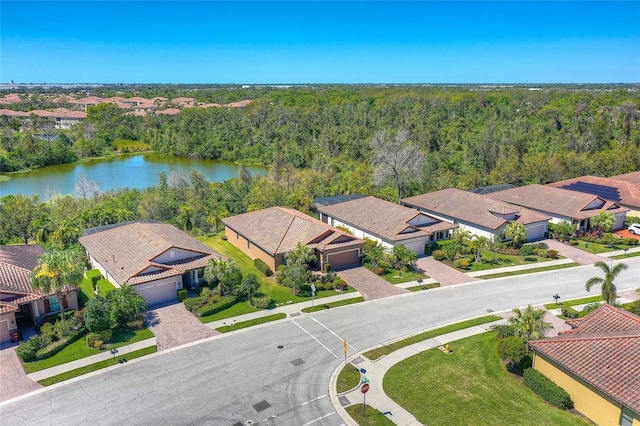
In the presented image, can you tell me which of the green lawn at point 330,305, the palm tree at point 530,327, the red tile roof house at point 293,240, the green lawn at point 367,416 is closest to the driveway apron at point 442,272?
the red tile roof house at point 293,240

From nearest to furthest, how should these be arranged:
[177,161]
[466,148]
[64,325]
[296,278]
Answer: [64,325]
[296,278]
[466,148]
[177,161]

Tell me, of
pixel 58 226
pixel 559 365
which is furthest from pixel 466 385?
pixel 58 226

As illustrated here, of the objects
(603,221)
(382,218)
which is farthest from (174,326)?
(603,221)

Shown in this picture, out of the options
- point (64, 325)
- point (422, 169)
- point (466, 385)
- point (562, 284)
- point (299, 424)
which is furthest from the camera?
point (422, 169)

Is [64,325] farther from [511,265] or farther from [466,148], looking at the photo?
[466,148]

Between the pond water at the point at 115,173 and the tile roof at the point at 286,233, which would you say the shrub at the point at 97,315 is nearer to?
the tile roof at the point at 286,233

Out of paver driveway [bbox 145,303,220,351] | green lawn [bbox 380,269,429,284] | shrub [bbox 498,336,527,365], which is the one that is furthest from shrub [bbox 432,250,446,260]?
paver driveway [bbox 145,303,220,351]

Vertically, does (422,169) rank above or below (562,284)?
above
